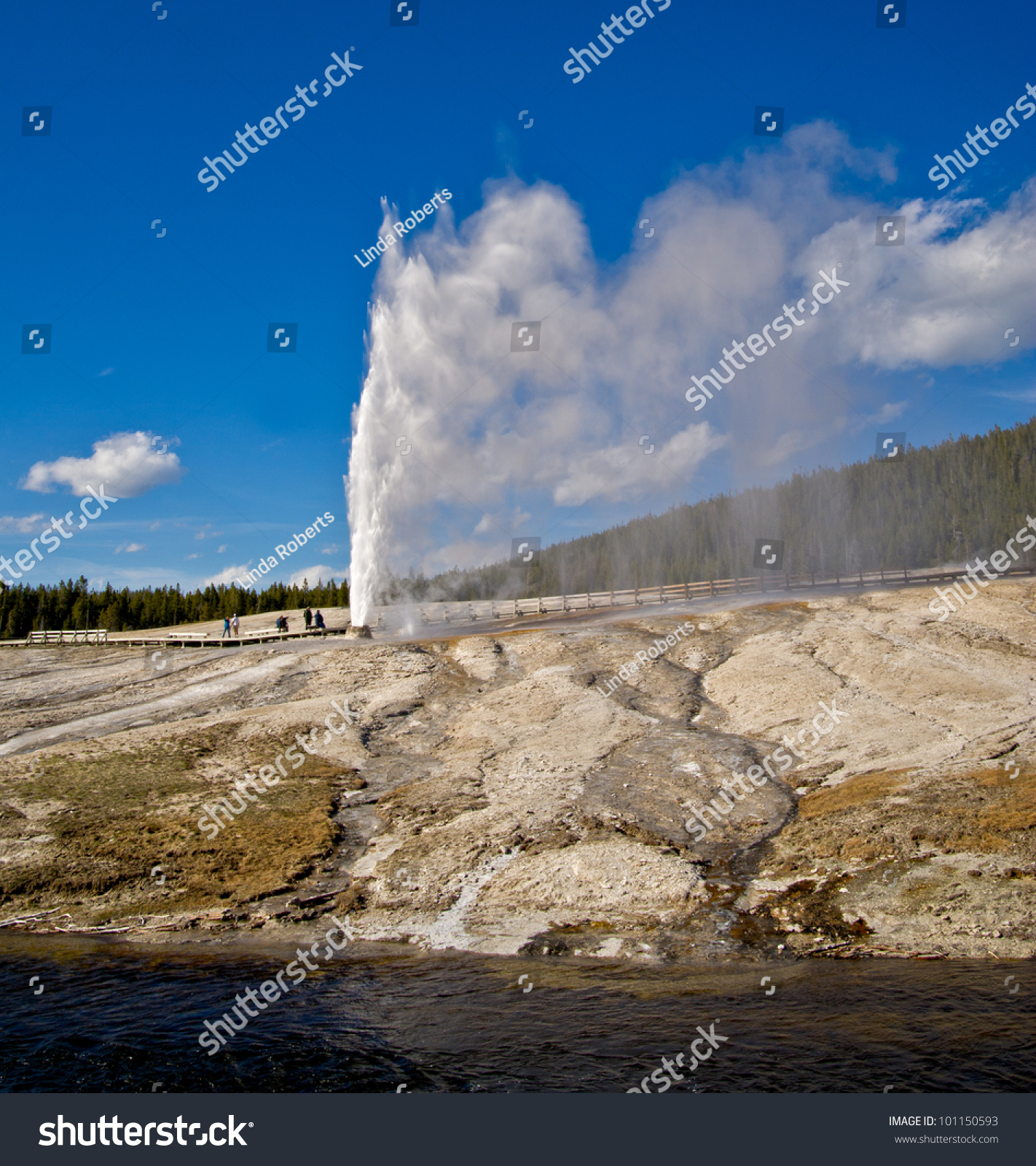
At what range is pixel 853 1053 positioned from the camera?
9.30m

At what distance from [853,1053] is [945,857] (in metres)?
7.45

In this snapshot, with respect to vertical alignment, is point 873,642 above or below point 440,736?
above

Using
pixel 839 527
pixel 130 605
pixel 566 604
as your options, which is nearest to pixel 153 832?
pixel 566 604

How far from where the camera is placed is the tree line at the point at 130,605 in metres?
116

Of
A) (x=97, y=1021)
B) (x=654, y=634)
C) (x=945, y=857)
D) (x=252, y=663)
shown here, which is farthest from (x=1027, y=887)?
(x=252, y=663)

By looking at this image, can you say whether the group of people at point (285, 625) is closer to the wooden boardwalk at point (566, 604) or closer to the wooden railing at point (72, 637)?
the wooden boardwalk at point (566, 604)

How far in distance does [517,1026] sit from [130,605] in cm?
13080

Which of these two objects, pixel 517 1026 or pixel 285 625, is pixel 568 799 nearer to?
pixel 517 1026

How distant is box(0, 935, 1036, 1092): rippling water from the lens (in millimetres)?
9078

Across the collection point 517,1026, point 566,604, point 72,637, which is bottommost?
point 517,1026

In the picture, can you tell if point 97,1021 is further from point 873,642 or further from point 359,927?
point 873,642

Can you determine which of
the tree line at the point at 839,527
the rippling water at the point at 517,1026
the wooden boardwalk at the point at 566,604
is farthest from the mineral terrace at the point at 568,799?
the tree line at the point at 839,527

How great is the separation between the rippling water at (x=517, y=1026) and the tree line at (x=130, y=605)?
103 m

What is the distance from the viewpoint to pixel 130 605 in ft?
409
